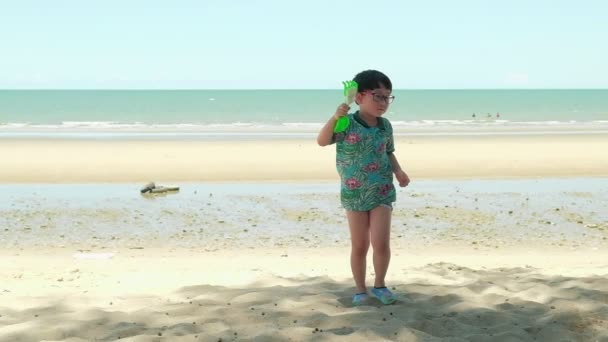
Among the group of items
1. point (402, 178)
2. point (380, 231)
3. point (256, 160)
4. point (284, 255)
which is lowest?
point (284, 255)

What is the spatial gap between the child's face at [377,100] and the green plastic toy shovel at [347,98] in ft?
0.30

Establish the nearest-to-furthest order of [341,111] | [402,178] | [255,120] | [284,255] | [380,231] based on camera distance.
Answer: [341,111]
[380,231]
[402,178]
[284,255]
[255,120]

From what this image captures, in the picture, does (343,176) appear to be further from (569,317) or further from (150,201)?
(150,201)

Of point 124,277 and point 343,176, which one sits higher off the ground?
point 343,176

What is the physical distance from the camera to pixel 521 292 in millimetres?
5363

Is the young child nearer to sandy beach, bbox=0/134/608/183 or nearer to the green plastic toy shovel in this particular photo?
the green plastic toy shovel

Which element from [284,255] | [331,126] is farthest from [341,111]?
[284,255]

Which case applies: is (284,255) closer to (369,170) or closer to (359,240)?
(359,240)

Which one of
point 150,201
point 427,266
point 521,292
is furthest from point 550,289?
point 150,201

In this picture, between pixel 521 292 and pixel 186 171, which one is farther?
pixel 186 171

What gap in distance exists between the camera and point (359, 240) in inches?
201

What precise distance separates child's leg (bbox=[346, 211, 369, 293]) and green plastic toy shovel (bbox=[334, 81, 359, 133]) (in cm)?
59

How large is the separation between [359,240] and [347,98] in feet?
3.24

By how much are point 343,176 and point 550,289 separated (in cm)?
178
